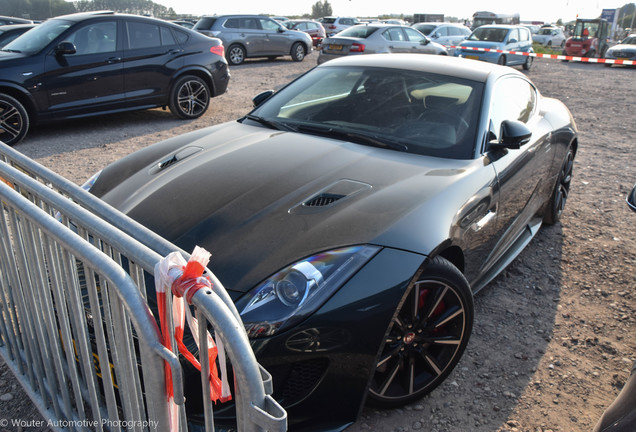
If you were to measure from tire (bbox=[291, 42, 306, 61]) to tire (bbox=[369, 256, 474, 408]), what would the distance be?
16.7m

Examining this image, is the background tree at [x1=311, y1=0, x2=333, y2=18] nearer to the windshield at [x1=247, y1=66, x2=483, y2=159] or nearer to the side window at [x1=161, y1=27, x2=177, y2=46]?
the side window at [x1=161, y1=27, x2=177, y2=46]

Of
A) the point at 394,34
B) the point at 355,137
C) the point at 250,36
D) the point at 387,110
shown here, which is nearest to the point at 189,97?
Result: the point at 387,110

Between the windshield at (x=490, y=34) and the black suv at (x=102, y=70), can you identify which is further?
the windshield at (x=490, y=34)

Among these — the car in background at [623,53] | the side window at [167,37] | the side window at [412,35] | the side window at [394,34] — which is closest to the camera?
the side window at [167,37]

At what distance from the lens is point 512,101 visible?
12.6ft

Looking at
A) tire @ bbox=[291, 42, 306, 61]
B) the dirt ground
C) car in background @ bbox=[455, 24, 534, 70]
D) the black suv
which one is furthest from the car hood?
tire @ bbox=[291, 42, 306, 61]

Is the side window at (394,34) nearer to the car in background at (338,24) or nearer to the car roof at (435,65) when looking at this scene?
the car roof at (435,65)

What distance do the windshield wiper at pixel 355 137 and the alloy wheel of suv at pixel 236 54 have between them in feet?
46.1

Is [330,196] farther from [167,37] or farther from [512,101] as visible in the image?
[167,37]

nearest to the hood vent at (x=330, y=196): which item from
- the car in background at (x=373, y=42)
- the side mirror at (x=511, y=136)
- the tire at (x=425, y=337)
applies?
the tire at (x=425, y=337)

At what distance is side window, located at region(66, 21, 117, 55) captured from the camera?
24.1ft

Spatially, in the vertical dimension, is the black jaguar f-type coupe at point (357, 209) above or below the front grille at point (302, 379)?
above

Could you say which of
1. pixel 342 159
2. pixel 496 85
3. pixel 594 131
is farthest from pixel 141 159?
pixel 594 131

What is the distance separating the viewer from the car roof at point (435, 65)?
3.61 metres
